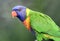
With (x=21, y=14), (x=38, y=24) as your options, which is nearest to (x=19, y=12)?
(x=21, y=14)

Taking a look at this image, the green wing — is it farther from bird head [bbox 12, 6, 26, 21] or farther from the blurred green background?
the blurred green background

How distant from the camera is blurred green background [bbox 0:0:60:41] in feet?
5.74

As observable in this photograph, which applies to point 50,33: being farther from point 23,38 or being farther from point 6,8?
point 6,8

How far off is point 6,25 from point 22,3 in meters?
0.26

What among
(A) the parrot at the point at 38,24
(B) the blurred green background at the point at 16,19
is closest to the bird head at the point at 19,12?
(A) the parrot at the point at 38,24

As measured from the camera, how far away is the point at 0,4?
1.74 meters

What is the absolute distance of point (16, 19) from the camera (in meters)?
1.75

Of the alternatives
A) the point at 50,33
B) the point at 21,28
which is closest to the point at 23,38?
the point at 21,28

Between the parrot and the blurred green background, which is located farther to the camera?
the blurred green background

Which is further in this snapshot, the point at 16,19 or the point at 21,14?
the point at 16,19

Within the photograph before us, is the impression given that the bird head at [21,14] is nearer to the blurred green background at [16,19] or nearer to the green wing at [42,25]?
the green wing at [42,25]

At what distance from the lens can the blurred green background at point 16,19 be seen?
5.74 feet

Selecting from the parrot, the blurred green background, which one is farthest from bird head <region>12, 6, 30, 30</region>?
the blurred green background

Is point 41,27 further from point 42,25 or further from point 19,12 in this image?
point 19,12
